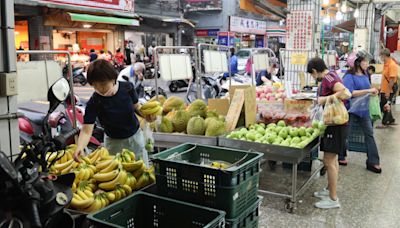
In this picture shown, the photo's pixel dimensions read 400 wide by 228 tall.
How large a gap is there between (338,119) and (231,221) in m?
2.46

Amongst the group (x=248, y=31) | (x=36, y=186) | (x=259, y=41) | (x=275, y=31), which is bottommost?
(x=36, y=186)

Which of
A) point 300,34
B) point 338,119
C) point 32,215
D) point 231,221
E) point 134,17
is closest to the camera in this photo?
point 32,215

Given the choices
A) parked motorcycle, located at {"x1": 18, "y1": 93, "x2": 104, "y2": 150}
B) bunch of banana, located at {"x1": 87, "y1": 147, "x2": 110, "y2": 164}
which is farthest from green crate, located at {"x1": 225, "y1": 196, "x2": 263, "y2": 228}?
parked motorcycle, located at {"x1": 18, "y1": 93, "x2": 104, "y2": 150}

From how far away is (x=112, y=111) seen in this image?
3.37 meters

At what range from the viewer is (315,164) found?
6.10 meters

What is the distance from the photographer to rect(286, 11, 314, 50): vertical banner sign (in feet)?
28.9

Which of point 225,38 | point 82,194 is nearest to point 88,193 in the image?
point 82,194

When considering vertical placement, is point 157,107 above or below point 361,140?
above

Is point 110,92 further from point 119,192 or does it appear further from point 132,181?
point 119,192

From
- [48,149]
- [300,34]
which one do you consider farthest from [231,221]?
[300,34]

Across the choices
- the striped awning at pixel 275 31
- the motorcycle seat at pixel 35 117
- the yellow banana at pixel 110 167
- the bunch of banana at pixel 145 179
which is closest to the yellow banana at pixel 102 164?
the yellow banana at pixel 110 167

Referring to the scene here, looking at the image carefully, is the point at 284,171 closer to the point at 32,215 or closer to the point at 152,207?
the point at 152,207

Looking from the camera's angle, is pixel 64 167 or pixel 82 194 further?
pixel 64 167

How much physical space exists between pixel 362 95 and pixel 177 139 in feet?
8.73
